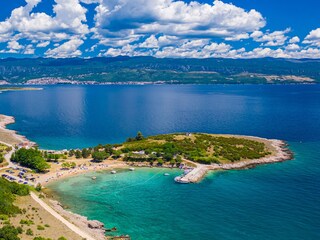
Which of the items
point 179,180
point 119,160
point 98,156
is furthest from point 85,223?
point 119,160

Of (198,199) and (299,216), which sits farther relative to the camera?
(198,199)

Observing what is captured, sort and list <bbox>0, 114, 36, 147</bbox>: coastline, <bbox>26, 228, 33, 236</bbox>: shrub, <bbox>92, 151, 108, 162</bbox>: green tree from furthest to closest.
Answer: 1. <bbox>0, 114, 36, 147</bbox>: coastline
2. <bbox>92, 151, 108, 162</bbox>: green tree
3. <bbox>26, 228, 33, 236</bbox>: shrub

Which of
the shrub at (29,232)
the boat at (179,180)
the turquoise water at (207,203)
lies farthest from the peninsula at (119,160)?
the shrub at (29,232)

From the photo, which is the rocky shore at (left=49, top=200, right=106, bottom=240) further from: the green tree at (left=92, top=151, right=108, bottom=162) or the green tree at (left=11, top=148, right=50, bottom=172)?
the green tree at (left=92, top=151, right=108, bottom=162)

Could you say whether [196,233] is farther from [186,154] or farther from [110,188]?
[186,154]

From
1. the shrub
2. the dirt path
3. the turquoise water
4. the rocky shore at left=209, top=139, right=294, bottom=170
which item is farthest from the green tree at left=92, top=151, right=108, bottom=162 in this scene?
the shrub

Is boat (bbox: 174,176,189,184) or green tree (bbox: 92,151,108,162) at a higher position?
green tree (bbox: 92,151,108,162)

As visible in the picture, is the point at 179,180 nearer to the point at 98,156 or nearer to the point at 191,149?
the point at 191,149

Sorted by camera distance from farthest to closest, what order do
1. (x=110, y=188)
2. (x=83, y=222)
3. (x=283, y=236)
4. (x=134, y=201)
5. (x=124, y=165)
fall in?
1. (x=124, y=165)
2. (x=110, y=188)
3. (x=134, y=201)
4. (x=83, y=222)
5. (x=283, y=236)

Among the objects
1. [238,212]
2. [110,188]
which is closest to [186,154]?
[110,188]

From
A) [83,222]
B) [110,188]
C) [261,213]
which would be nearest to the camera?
[83,222]
